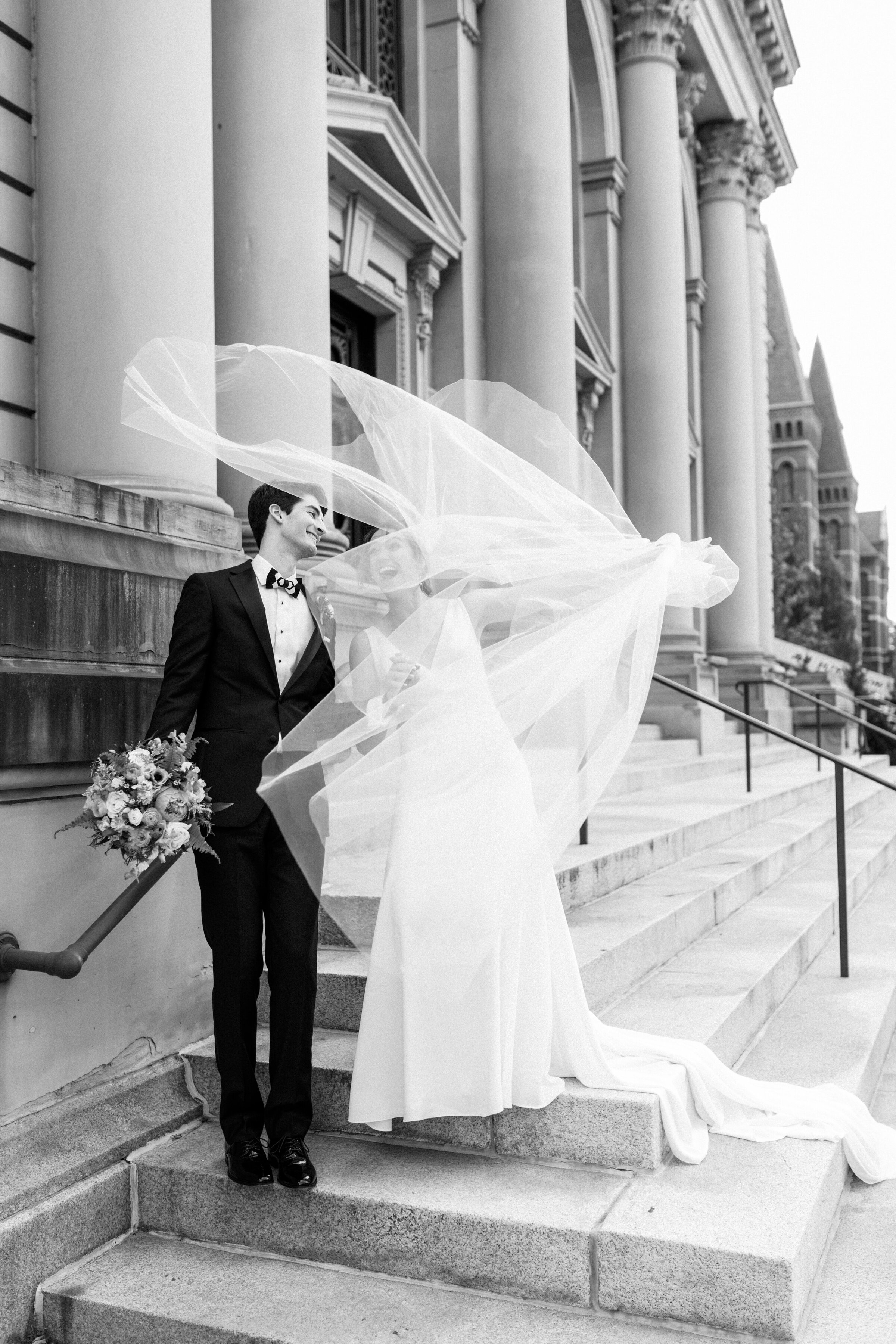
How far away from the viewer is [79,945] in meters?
3.64

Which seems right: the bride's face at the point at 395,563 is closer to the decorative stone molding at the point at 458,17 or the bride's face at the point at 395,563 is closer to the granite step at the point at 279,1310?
the granite step at the point at 279,1310

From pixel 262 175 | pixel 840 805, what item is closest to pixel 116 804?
pixel 840 805

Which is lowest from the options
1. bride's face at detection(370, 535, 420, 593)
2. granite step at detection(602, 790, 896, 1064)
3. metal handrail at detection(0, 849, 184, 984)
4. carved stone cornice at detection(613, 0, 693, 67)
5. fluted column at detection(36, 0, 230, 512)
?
granite step at detection(602, 790, 896, 1064)

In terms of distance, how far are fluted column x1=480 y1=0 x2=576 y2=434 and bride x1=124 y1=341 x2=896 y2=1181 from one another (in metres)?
8.13

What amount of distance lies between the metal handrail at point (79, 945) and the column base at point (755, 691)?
48.4ft

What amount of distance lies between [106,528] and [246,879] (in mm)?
1459

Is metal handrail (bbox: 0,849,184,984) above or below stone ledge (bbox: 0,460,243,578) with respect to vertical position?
below

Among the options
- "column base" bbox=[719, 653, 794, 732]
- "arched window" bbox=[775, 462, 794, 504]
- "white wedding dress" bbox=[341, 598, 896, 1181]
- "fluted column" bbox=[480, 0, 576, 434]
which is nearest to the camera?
"white wedding dress" bbox=[341, 598, 896, 1181]

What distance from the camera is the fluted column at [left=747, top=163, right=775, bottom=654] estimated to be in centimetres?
2209

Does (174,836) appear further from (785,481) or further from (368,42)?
(785,481)

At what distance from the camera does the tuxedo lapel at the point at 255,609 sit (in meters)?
3.81

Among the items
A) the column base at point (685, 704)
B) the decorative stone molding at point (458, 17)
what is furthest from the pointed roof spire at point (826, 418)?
the decorative stone molding at point (458, 17)

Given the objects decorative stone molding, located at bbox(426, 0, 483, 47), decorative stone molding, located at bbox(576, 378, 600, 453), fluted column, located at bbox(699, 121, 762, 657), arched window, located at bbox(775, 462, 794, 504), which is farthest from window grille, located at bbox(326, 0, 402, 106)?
arched window, located at bbox(775, 462, 794, 504)

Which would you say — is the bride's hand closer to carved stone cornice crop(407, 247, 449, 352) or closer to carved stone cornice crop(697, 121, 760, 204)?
carved stone cornice crop(407, 247, 449, 352)
